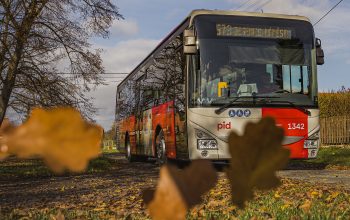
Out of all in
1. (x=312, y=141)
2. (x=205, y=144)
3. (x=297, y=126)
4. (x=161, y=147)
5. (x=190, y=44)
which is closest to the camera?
(x=190, y=44)

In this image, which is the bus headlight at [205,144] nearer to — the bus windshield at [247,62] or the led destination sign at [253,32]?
the bus windshield at [247,62]

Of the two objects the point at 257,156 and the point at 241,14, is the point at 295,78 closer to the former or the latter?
the point at 241,14

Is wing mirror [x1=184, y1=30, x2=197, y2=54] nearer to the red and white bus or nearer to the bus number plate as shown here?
the red and white bus

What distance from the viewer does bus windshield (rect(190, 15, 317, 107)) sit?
863 centimetres

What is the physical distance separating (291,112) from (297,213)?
6247 mm

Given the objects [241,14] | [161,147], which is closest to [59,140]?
[241,14]

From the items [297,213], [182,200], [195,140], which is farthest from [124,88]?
[182,200]

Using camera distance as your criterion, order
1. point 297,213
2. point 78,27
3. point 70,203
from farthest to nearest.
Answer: point 78,27
point 70,203
point 297,213

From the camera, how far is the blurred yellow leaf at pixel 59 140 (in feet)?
1.16

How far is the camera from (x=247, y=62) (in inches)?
340

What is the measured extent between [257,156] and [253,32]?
8.71 meters

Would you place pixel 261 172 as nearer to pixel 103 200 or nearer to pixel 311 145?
pixel 103 200

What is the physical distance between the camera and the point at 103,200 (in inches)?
189

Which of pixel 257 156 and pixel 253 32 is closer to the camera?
pixel 257 156
